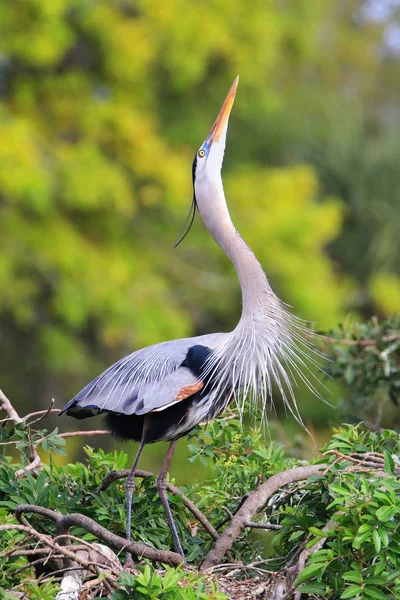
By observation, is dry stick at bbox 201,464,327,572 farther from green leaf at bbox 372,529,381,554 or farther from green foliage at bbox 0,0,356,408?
green foliage at bbox 0,0,356,408

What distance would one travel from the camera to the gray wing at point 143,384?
143 inches

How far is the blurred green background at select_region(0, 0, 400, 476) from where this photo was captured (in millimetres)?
12031

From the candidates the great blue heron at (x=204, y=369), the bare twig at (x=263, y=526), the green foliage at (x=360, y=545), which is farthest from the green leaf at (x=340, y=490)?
the great blue heron at (x=204, y=369)

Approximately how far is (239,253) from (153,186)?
9214 mm

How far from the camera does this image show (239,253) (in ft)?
13.0

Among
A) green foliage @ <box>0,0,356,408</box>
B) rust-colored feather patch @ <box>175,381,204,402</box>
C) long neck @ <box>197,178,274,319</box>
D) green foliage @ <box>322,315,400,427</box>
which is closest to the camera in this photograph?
rust-colored feather patch @ <box>175,381,204,402</box>

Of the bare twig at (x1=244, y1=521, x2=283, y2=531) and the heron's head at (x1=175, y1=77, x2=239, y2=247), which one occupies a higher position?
the heron's head at (x1=175, y1=77, x2=239, y2=247)

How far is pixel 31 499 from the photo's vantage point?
10.5 ft

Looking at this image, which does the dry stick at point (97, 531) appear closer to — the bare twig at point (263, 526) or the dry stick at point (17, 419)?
the bare twig at point (263, 526)

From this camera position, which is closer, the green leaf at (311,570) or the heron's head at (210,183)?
the green leaf at (311,570)

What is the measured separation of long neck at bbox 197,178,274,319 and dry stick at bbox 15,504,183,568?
1.24 m

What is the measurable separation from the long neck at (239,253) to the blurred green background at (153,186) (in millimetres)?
7446

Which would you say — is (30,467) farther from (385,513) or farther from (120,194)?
(120,194)

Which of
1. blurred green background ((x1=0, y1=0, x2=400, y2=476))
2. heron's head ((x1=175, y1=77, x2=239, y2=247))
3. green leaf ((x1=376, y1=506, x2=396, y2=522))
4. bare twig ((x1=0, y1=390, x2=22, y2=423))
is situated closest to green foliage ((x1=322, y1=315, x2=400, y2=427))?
heron's head ((x1=175, y1=77, x2=239, y2=247))
